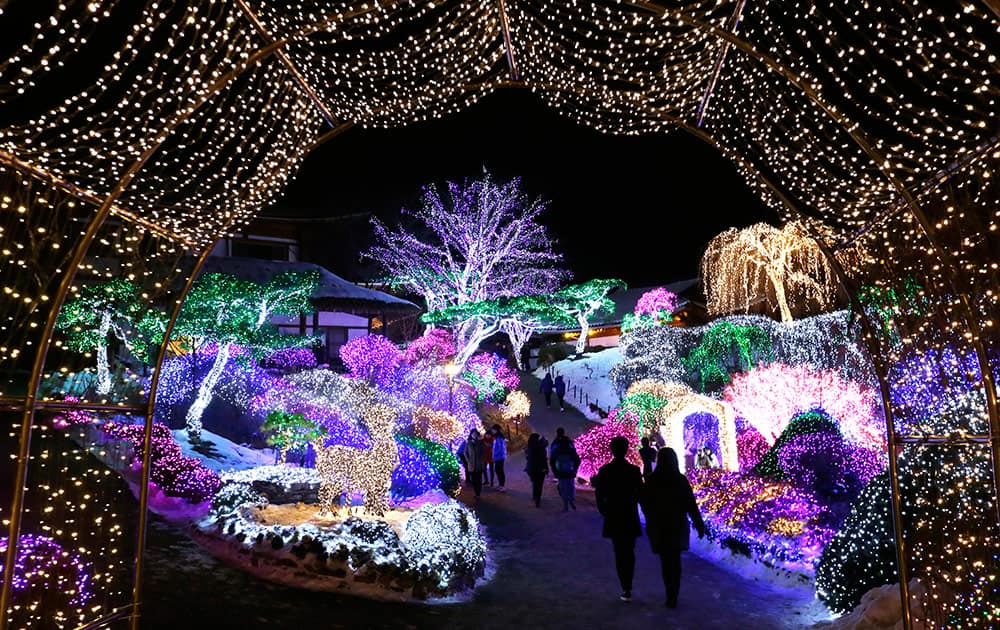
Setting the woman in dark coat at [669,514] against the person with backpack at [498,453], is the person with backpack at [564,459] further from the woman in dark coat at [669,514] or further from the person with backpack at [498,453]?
the woman in dark coat at [669,514]

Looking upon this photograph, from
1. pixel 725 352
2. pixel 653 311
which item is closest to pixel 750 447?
pixel 725 352

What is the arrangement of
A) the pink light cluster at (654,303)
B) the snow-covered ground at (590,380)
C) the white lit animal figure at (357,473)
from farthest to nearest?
the pink light cluster at (654,303) → the snow-covered ground at (590,380) → the white lit animal figure at (357,473)

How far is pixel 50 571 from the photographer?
4219 mm

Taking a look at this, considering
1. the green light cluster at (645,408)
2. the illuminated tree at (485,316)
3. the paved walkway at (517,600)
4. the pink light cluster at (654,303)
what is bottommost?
the paved walkway at (517,600)

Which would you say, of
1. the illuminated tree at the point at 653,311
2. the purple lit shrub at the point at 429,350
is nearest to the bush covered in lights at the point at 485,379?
the purple lit shrub at the point at 429,350

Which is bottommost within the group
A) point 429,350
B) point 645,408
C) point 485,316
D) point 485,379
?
point 645,408

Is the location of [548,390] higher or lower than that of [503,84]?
lower

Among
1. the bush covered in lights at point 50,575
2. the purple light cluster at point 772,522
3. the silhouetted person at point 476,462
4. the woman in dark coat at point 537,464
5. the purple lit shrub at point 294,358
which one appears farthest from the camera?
the purple lit shrub at point 294,358

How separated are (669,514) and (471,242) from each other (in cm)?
2084

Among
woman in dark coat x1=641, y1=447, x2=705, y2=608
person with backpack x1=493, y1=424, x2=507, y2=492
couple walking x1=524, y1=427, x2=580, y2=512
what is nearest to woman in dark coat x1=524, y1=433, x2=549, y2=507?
couple walking x1=524, y1=427, x2=580, y2=512

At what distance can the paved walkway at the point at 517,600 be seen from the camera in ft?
18.6

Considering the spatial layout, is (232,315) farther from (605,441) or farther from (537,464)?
(605,441)

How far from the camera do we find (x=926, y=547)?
4.35 metres

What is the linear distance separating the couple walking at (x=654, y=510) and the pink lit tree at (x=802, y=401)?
24.5 feet
